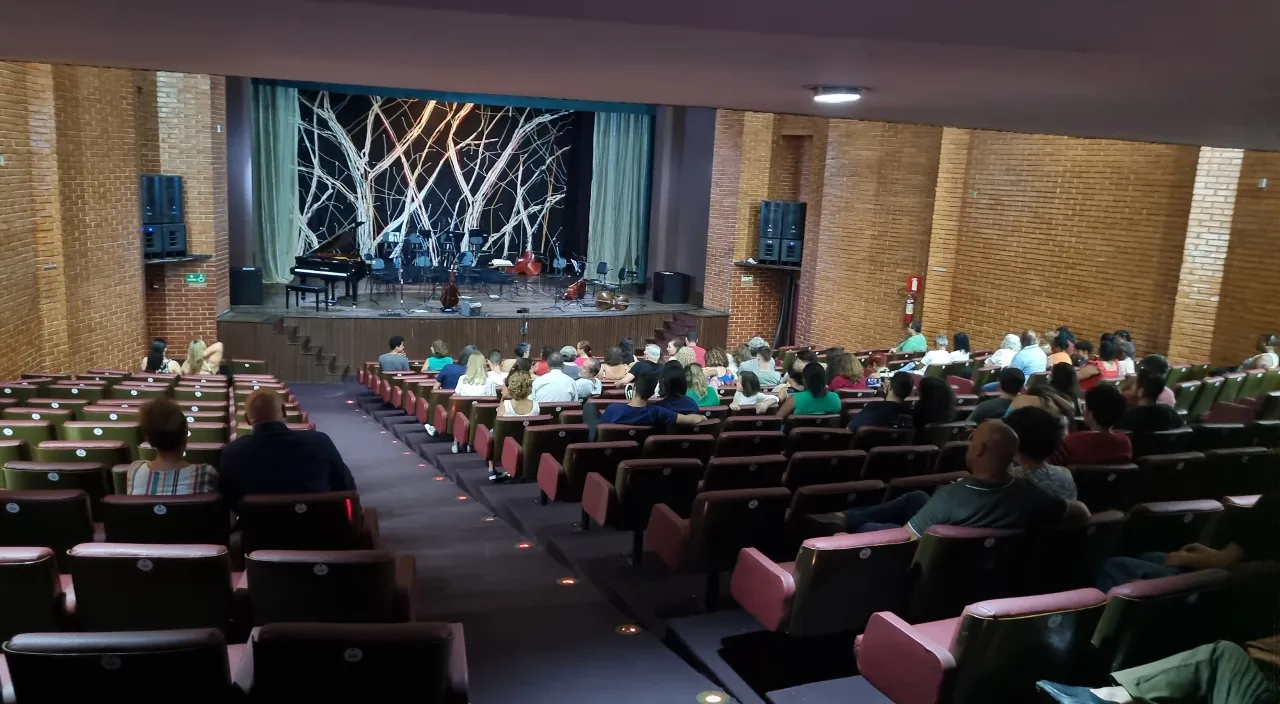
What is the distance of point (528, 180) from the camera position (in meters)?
20.2

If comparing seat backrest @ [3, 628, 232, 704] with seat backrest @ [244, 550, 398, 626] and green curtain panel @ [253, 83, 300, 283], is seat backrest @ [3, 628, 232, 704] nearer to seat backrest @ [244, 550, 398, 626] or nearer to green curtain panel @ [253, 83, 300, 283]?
seat backrest @ [244, 550, 398, 626]

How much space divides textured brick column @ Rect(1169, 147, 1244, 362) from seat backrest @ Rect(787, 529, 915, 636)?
9.02 meters

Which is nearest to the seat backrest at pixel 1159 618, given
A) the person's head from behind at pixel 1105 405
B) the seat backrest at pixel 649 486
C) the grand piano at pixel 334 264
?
the person's head from behind at pixel 1105 405

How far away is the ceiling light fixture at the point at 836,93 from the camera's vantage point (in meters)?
4.67

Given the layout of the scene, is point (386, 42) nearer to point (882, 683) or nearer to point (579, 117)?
point (882, 683)

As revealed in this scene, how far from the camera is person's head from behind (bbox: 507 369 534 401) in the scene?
22.0 feet

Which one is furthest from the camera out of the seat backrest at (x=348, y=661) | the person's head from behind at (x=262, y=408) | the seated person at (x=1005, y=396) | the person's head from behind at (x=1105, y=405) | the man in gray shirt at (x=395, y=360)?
the man in gray shirt at (x=395, y=360)

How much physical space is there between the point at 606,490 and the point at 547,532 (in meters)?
0.79

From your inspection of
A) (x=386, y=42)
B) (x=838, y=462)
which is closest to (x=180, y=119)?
(x=386, y=42)

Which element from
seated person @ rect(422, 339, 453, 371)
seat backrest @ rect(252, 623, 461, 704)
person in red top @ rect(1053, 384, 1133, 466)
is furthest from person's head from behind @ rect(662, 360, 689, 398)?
seated person @ rect(422, 339, 453, 371)

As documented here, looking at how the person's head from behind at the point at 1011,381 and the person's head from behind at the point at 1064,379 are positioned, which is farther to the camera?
the person's head from behind at the point at 1064,379

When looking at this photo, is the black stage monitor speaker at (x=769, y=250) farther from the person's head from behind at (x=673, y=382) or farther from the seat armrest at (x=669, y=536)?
the seat armrest at (x=669, y=536)

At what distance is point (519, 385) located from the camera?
6711 mm

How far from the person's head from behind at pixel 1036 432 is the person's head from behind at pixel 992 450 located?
0.37m
